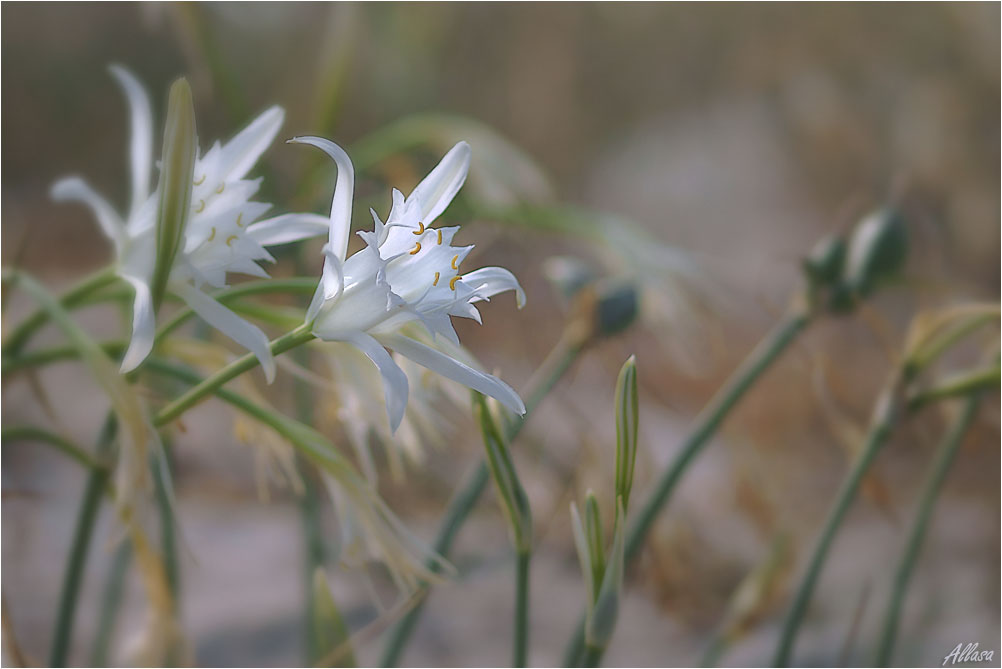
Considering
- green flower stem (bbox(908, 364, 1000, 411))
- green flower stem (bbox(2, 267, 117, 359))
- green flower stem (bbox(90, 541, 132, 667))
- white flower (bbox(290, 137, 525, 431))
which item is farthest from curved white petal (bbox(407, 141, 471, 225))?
green flower stem (bbox(90, 541, 132, 667))

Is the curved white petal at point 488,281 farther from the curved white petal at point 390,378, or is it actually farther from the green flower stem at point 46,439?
the green flower stem at point 46,439

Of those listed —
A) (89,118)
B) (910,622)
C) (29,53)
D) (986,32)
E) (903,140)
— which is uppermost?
(29,53)

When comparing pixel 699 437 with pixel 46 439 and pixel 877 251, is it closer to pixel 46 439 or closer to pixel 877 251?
pixel 877 251

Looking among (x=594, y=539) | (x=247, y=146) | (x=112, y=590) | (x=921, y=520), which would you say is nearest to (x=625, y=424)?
(x=594, y=539)

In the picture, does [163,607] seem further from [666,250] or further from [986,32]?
[986,32]

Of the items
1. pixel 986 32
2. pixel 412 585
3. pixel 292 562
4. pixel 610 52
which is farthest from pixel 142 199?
pixel 610 52

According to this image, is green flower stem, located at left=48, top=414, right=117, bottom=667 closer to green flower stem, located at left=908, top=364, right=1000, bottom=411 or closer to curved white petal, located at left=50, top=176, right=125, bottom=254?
curved white petal, located at left=50, top=176, right=125, bottom=254
